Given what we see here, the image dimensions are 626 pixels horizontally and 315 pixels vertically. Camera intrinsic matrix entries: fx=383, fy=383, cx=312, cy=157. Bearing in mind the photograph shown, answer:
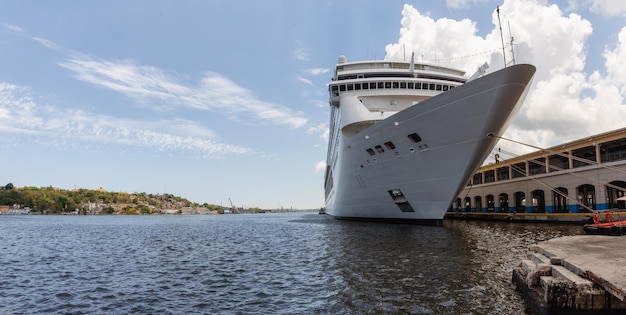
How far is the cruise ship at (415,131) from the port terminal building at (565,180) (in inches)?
166

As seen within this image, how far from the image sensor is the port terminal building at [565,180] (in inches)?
1353

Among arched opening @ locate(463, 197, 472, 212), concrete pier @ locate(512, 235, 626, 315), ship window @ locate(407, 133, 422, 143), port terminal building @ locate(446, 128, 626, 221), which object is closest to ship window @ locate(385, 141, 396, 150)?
ship window @ locate(407, 133, 422, 143)

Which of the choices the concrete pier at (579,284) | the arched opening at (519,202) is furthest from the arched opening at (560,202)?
the concrete pier at (579,284)

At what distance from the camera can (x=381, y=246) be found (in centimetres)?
1869

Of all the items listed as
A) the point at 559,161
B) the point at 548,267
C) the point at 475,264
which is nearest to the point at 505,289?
the point at 548,267

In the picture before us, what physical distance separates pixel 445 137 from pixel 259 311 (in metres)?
17.3

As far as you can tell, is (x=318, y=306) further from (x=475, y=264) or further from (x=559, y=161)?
(x=559, y=161)

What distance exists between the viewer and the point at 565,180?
40.2 m

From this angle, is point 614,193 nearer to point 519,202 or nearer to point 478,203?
point 519,202

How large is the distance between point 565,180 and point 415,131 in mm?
26254

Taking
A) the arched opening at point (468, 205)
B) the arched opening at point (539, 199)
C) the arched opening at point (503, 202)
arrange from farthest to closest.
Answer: the arched opening at point (468, 205) < the arched opening at point (503, 202) < the arched opening at point (539, 199)

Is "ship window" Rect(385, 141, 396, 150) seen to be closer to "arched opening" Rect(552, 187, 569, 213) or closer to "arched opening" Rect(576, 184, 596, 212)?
"arched opening" Rect(576, 184, 596, 212)

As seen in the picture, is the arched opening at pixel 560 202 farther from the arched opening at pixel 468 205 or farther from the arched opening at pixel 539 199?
the arched opening at pixel 468 205

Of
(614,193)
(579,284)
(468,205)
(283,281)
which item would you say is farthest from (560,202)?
(579,284)
